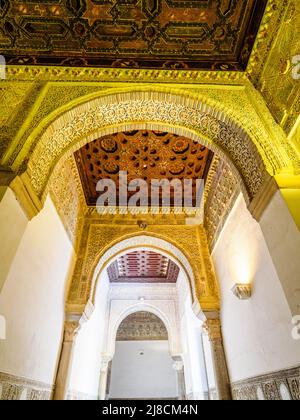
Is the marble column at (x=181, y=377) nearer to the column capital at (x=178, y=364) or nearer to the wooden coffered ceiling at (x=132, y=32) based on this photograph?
the column capital at (x=178, y=364)

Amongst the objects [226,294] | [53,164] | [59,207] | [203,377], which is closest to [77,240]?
[59,207]

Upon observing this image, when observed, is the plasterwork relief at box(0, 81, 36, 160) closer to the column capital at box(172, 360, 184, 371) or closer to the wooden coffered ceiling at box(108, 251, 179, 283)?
the wooden coffered ceiling at box(108, 251, 179, 283)

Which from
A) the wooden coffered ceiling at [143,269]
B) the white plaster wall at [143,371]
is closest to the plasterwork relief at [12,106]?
the wooden coffered ceiling at [143,269]

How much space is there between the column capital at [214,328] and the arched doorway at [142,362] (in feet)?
19.8

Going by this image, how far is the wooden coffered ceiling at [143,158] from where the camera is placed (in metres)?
3.75

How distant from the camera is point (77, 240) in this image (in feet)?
14.6

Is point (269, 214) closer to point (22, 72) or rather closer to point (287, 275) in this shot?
point (287, 275)

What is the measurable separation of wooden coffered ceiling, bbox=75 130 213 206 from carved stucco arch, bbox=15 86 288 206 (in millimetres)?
734

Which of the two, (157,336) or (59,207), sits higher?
(157,336)

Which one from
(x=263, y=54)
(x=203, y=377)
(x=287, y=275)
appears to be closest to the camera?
(x=287, y=275)

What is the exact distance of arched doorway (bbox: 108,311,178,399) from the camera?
31.9 ft

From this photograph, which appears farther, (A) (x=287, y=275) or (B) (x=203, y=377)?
(B) (x=203, y=377)

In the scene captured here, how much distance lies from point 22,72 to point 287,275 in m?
3.22
